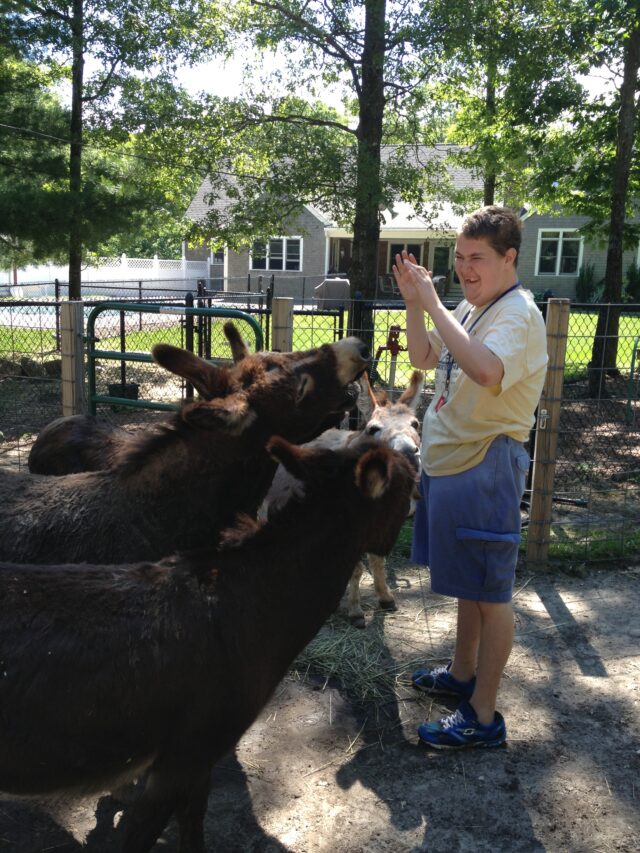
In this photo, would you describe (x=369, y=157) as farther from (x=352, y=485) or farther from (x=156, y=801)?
(x=156, y=801)

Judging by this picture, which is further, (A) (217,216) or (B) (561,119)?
(B) (561,119)

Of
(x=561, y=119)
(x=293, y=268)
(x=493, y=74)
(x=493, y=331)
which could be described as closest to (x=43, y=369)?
(x=493, y=74)

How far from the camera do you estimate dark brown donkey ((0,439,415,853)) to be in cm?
222

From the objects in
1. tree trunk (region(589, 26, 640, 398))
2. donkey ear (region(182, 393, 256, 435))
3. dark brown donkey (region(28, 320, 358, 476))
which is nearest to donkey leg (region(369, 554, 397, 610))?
dark brown donkey (region(28, 320, 358, 476))

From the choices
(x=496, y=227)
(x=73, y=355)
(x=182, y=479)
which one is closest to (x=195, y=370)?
(x=182, y=479)

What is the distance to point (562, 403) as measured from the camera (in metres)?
10.9

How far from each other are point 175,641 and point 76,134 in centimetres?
1304

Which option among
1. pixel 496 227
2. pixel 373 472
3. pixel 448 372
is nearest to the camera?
pixel 373 472

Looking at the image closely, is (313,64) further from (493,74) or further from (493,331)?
(493,331)

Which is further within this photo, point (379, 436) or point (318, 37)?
point (318, 37)

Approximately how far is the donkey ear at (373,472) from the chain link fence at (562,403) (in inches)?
132

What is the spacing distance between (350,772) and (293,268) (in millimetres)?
37256

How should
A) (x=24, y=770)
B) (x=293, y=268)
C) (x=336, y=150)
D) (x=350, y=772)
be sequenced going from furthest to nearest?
(x=293, y=268)
(x=336, y=150)
(x=350, y=772)
(x=24, y=770)

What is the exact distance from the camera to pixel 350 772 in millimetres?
3480
